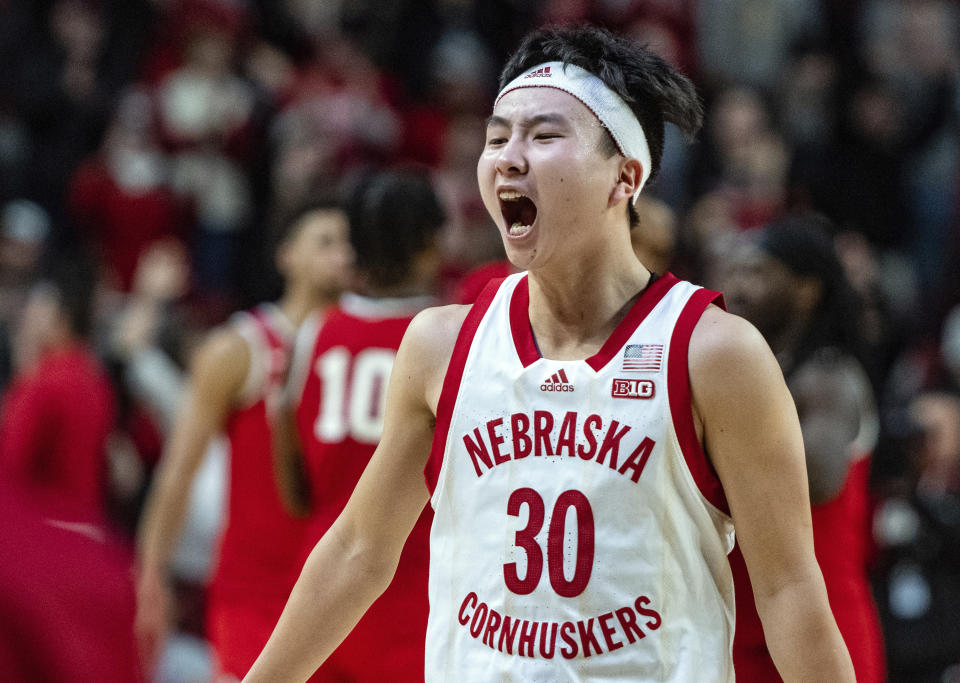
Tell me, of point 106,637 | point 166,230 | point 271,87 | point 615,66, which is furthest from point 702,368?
point 271,87

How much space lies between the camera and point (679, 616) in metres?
2.91

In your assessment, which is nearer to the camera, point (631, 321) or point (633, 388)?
point (633, 388)

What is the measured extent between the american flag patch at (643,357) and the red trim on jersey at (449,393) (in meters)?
0.36

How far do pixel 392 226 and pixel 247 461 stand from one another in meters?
1.16

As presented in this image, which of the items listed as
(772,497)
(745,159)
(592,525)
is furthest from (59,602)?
(745,159)

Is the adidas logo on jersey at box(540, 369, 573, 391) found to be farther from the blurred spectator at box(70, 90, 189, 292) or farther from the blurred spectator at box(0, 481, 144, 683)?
the blurred spectator at box(70, 90, 189, 292)

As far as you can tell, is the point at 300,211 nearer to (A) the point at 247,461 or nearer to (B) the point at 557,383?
(A) the point at 247,461

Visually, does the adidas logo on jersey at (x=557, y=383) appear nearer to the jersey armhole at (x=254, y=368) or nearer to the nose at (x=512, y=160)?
the nose at (x=512, y=160)

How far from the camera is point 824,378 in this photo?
444 centimetres

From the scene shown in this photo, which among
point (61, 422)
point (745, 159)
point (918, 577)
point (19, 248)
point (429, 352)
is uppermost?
point (745, 159)

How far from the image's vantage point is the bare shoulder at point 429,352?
318cm

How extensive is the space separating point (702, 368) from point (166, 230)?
8.87 meters

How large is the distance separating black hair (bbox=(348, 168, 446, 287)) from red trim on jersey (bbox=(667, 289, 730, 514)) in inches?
83.6

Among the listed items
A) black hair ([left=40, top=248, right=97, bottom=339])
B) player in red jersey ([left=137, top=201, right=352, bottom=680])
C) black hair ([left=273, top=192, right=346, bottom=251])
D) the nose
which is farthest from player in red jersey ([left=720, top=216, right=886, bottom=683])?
black hair ([left=40, top=248, right=97, bottom=339])
